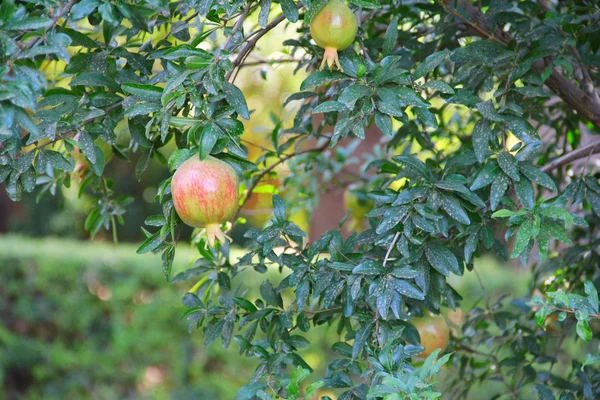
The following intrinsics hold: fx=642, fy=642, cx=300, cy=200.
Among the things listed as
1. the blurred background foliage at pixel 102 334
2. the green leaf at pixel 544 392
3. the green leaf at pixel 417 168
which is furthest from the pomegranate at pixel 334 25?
the blurred background foliage at pixel 102 334

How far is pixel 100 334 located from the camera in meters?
4.14

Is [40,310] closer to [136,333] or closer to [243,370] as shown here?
[136,333]

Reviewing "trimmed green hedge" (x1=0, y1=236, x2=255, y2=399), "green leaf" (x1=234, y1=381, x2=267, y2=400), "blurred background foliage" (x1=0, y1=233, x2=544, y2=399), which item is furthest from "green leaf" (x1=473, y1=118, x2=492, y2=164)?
"trimmed green hedge" (x1=0, y1=236, x2=255, y2=399)

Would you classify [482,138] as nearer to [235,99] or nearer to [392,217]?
[392,217]

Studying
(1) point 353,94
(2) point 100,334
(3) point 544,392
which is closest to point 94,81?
(1) point 353,94

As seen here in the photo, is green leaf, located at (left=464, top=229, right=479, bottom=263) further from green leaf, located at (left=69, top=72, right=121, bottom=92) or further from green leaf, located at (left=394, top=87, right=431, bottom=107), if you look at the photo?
green leaf, located at (left=69, top=72, right=121, bottom=92)

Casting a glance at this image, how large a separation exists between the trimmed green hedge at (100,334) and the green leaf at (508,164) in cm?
308

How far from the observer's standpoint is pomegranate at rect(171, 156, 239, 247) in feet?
3.17

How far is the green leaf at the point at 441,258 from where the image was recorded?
1.19 m

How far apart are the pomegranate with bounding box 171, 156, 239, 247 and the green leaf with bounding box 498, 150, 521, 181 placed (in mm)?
499

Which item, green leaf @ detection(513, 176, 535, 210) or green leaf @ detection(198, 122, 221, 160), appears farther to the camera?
green leaf @ detection(513, 176, 535, 210)

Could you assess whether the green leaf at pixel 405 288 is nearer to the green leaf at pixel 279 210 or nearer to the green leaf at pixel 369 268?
the green leaf at pixel 369 268

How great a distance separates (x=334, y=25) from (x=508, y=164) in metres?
0.41

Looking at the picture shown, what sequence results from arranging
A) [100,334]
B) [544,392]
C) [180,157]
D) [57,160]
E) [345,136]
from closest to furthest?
[180,157] → [57,160] → [345,136] → [544,392] → [100,334]
